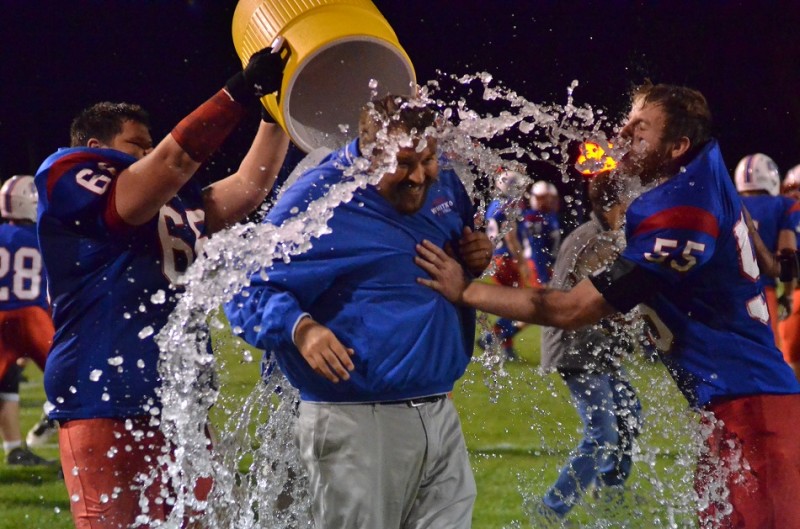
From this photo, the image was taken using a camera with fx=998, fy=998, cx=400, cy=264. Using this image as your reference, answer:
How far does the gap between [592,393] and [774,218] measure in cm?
324

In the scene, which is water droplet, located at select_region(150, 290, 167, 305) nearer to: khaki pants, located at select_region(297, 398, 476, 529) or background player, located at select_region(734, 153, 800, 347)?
khaki pants, located at select_region(297, 398, 476, 529)

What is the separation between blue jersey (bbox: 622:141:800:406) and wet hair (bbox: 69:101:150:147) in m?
1.88

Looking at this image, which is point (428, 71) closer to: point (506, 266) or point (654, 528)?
point (506, 266)

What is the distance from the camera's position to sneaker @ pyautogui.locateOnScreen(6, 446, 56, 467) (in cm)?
719

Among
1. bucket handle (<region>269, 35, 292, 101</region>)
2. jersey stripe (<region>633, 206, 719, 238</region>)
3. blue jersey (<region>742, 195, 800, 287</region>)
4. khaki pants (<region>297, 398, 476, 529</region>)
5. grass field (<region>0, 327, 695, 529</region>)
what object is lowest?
grass field (<region>0, 327, 695, 529</region>)

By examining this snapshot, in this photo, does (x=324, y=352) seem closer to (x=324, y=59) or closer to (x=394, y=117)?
(x=394, y=117)

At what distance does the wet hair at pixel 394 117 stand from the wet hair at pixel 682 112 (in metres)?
0.85

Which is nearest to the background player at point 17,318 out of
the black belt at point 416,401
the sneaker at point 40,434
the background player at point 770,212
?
the sneaker at point 40,434

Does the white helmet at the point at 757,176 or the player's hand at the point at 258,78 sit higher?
the player's hand at the point at 258,78

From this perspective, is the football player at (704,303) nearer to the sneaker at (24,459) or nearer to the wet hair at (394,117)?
the wet hair at (394,117)

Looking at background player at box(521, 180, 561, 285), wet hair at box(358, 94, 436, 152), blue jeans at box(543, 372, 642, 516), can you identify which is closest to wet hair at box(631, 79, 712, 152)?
wet hair at box(358, 94, 436, 152)

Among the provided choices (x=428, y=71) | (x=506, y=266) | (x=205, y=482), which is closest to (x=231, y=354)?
(x=428, y=71)

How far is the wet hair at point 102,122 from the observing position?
3693 millimetres

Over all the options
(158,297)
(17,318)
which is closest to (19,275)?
(17,318)
